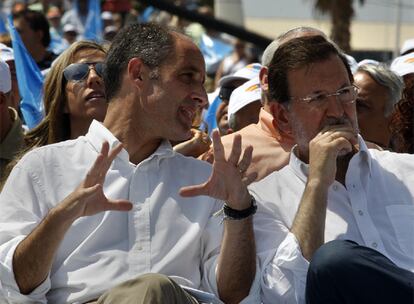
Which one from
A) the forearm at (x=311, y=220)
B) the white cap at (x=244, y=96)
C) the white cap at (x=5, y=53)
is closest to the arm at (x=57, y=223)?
the forearm at (x=311, y=220)

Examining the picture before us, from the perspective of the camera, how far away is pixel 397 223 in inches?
158

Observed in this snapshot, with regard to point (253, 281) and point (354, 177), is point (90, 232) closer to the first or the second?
point (253, 281)

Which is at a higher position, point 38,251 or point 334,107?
point 334,107

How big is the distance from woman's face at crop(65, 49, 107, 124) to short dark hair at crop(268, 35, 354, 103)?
47.3 inches

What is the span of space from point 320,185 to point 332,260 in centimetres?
52

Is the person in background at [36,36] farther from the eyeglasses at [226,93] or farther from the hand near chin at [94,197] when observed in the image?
the hand near chin at [94,197]

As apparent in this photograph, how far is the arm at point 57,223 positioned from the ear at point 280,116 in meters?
0.87

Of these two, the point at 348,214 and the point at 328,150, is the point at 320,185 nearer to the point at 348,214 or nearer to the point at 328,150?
the point at 328,150

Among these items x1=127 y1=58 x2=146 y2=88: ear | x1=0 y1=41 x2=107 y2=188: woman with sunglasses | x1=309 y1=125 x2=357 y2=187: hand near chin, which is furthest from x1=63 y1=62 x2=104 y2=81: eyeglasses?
x1=309 y1=125 x2=357 y2=187: hand near chin

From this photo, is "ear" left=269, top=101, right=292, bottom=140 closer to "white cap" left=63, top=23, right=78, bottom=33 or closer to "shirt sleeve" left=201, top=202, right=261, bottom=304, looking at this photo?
"shirt sleeve" left=201, top=202, right=261, bottom=304

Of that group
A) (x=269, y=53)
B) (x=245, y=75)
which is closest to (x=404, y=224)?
(x=269, y=53)

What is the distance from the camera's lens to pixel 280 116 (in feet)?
14.0

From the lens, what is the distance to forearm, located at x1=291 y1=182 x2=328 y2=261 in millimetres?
3787

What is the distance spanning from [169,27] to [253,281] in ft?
3.84
